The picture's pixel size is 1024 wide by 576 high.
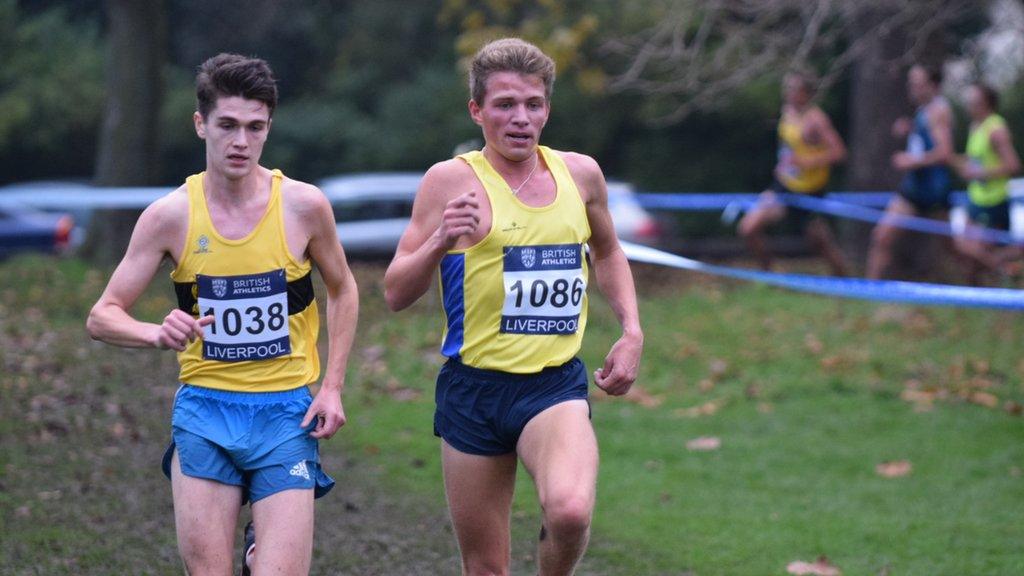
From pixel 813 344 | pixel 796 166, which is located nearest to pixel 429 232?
pixel 813 344

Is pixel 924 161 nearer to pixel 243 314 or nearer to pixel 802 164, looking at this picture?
pixel 802 164

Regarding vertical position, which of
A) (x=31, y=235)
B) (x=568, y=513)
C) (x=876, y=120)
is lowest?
(x=31, y=235)

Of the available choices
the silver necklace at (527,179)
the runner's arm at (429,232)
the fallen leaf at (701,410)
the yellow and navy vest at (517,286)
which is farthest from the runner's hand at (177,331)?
the fallen leaf at (701,410)

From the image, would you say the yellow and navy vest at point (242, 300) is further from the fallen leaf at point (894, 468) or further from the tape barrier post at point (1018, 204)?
the tape barrier post at point (1018, 204)

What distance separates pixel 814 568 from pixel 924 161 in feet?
22.5

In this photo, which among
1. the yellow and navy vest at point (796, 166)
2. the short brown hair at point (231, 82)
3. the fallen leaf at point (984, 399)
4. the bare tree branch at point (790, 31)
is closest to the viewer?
the short brown hair at point (231, 82)

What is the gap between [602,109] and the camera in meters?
26.4

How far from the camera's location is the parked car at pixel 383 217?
18.7 meters

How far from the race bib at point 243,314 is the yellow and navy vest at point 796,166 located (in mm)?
10572

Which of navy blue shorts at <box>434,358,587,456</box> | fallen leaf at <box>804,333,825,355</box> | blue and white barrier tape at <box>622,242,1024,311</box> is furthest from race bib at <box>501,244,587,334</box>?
fallen leaf at <box>804,333,825,355</box>

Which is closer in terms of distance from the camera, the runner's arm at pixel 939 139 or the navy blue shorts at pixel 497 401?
the navy blue shorts at pixel 497 401

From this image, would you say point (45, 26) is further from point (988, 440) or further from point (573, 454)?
point (573, 454)

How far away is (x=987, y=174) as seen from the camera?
40.9 feet

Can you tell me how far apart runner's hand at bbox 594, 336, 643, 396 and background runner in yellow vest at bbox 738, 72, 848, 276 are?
31.2 feet
